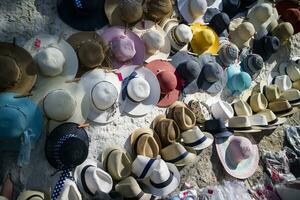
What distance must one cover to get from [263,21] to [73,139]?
2797 millimetres

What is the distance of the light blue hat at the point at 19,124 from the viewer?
114 inches

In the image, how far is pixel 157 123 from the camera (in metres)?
3.90

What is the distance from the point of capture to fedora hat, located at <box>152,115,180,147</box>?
151 inches

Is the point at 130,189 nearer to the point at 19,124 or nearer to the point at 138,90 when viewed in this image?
the point at 138,90

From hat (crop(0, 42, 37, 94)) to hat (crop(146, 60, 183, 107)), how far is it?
3.67ft

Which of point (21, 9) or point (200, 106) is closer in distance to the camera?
point (21, 9)

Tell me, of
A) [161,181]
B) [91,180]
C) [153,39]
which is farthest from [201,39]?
[91,180]

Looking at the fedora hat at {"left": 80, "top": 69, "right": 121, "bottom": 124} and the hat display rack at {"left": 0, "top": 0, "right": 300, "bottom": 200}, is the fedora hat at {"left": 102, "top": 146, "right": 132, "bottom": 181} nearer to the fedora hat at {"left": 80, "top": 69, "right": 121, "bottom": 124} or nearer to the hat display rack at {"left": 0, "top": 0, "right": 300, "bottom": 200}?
the hat display rack at {"left": 0, "top": 0, "right": 300, "bottom": 200}

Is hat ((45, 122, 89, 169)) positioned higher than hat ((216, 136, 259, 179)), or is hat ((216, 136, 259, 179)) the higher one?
hat ((45, 122, 89, 169))

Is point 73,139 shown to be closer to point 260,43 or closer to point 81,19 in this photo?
point 81,19

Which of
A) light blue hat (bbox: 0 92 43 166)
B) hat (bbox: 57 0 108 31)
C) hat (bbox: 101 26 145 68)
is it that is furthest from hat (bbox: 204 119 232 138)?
light blue hat (bbox: 0 92 43 166)

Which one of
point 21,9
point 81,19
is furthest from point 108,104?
point 21,9

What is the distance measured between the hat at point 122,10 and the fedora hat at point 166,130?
34.2 inches

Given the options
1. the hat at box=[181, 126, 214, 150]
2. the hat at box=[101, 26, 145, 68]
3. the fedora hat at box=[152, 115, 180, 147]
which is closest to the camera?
the hat at box=[101, 26, 145, 68]
